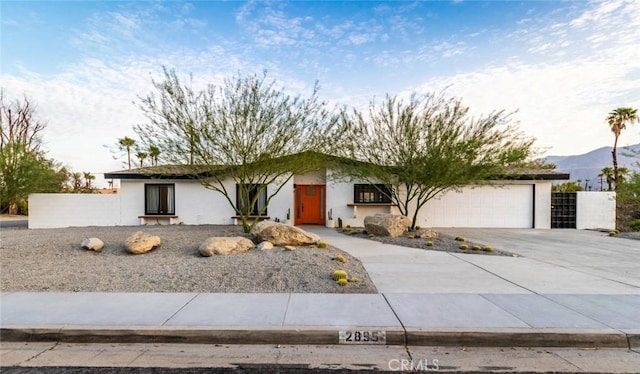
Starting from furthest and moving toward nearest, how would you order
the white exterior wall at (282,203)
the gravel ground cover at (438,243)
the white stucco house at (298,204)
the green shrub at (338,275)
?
the white exterior wall at (282,203)
the white stucco house at (298,204)
the gravel ground cover at (438,243)
the green shrub at (338,275)

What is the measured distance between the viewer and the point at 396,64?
43.9 ft

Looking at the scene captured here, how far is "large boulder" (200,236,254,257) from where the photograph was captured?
823 cm

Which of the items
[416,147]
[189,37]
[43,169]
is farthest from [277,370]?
[43,169]

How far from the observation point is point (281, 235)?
965 cm

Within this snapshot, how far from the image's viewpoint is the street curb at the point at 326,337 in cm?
407

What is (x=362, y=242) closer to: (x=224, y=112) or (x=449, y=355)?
(x=224, y=112)

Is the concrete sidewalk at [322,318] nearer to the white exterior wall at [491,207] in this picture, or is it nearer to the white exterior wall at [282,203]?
the white exterior wall at [282,203]

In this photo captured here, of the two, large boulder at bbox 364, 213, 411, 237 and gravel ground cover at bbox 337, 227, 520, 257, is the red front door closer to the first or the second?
gravel ground cover at bbox 337, 227, 520, 257

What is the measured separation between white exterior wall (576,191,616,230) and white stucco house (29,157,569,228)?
193 cm

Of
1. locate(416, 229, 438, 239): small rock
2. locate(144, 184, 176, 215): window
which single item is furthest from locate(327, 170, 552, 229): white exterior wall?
locate(144, 184, 176, 215): window

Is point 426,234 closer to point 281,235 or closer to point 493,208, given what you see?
point 281,235

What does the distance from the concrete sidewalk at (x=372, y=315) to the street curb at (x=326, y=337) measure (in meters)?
0.01

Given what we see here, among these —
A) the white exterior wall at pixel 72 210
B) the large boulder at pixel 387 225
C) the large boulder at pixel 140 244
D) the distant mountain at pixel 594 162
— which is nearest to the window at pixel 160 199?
the white exterior wall at pixel 72 210

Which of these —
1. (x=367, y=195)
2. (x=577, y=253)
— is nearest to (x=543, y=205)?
(x=577, y=253)
